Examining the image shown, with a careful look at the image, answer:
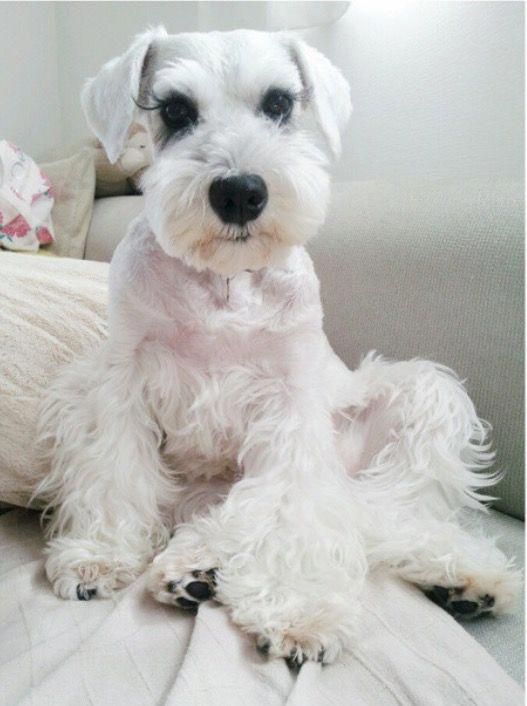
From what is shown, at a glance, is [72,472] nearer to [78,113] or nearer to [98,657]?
[98,657]

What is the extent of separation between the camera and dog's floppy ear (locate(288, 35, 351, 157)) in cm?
101

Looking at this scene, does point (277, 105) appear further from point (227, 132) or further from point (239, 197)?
point (239, 197)

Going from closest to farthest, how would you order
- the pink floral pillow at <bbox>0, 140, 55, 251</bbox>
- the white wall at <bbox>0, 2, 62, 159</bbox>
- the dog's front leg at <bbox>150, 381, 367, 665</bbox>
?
the dog's front leg at <bbox>150, 381, 367, 665</bbox>
the pink floral pillow at <bbox>0, 140, 55, 251</bbox>
the white wall at <bbox>0, 2, 62, 159</bbox>

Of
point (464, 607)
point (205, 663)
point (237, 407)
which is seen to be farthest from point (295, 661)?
point (237, 407)

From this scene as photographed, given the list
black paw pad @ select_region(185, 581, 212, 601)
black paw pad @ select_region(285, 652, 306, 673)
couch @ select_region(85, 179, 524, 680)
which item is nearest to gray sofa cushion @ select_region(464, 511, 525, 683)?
couch @ select_region(85, 179, 524, 680)

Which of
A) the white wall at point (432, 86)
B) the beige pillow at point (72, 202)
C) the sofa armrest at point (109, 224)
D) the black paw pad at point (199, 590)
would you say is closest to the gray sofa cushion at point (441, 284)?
the white wall at point (432, 86)

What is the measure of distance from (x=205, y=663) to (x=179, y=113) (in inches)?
32.0

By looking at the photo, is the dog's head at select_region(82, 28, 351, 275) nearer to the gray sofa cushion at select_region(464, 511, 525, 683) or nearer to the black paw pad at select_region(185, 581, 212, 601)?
the black paw pad at select_region(185, 581, 212, 601)

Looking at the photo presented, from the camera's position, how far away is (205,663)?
2.19ft

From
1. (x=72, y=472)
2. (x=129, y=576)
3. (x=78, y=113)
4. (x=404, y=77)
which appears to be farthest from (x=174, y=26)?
(x=129, y=576)

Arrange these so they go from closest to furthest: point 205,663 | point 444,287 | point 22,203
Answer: point 205,663 → point 444,287 → point 22,203

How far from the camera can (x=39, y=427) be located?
3.45 feet

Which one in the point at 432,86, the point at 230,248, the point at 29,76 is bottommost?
the point at 230,248

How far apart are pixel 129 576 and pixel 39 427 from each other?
34 centimetres
